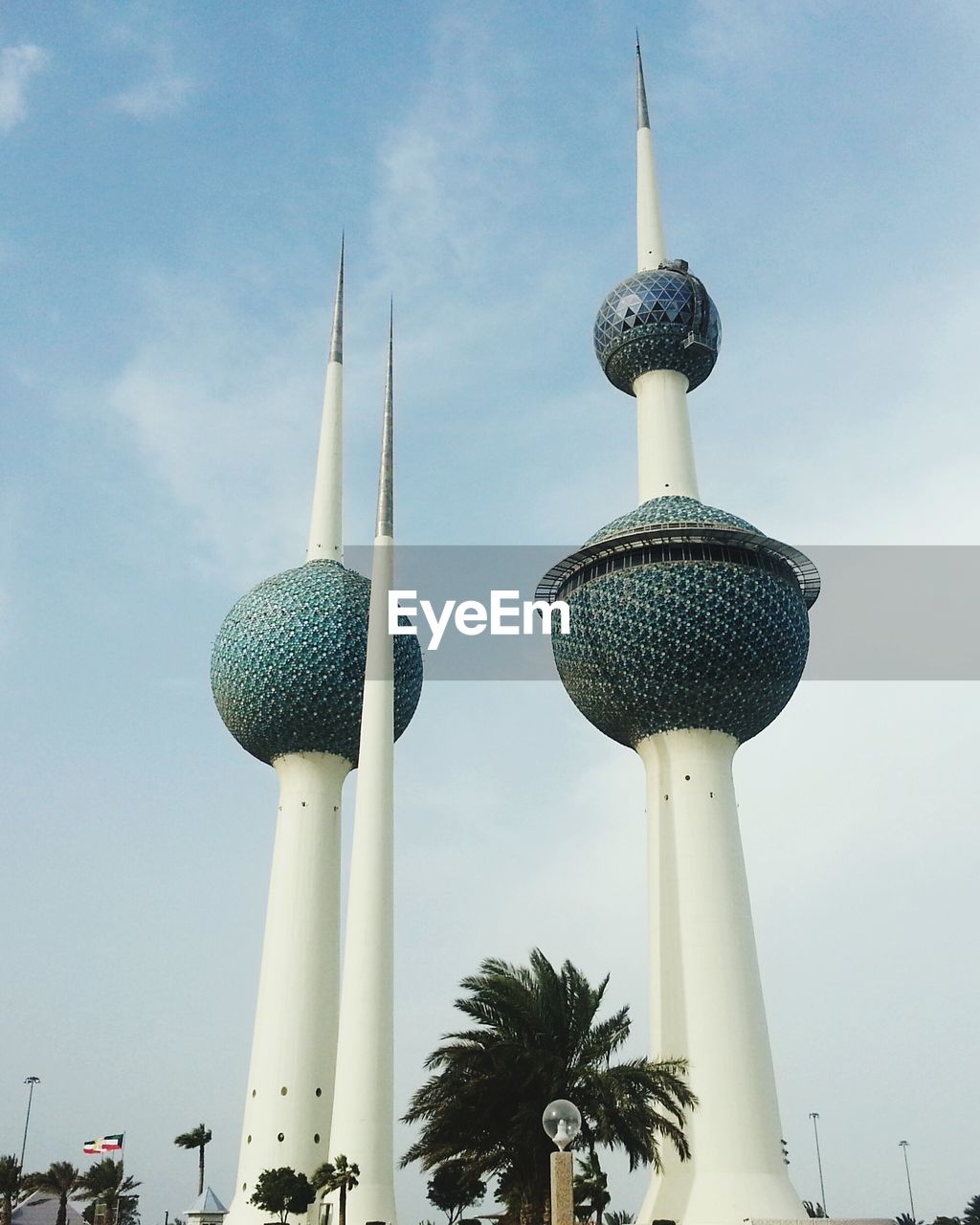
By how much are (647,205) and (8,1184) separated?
2280 inches

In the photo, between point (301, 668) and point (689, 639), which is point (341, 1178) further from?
point (689, 639)

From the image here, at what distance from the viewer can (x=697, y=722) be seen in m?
47.7

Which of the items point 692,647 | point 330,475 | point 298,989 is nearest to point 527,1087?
point 298,989

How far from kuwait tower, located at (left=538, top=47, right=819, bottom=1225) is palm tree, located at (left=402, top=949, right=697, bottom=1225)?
9093 millimetres

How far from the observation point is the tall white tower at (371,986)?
3650 centimetres

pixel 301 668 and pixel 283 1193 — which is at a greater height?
pixel 301 668

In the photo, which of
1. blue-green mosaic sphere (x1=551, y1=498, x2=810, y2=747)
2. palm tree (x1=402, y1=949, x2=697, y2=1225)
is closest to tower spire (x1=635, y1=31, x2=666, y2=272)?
blue-green mosaic sphere (x1=551, y1=498, x2=810, y2=747)

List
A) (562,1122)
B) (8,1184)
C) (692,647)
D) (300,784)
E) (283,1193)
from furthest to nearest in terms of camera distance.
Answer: (8,1184)
(300,784)
(692,647)
(283,1193)
(562,1122)

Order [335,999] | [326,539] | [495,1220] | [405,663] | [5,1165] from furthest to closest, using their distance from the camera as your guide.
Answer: [5,1165] → [326,539] → [405,663] → [335,999] → [495,1220]

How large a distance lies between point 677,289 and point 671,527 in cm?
1388

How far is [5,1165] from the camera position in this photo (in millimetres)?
66125

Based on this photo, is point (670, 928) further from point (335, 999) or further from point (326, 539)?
point (326, 539)

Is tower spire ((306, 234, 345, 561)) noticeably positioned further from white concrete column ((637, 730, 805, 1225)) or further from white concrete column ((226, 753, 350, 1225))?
white concrete column ((637, 730, 805, 1225))

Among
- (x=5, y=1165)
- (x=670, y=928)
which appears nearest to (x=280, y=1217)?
(x=670, y=928)
